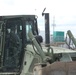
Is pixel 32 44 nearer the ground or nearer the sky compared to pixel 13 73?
nearer the sky

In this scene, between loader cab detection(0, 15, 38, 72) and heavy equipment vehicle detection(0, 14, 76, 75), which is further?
loader cab detection(0, 15, 38, 72)

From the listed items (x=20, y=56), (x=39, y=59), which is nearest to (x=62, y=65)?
(x=39, y=59)

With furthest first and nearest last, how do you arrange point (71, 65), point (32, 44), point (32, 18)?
1. point (32, 18)
2. point (32, 44)
3. point (71, 65)

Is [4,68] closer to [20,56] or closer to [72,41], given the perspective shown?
[20,56]

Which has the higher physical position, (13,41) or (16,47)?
(13,41)

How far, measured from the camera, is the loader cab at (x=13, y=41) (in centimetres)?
867

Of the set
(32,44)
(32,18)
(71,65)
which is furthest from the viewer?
(32,18)

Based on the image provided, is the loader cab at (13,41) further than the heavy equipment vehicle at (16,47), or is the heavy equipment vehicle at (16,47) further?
the loader cab at (13,41)

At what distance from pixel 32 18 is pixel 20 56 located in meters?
1.14

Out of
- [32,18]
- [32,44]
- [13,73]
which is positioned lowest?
[13,73]

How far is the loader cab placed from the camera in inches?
341

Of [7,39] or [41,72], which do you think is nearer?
[41,72]

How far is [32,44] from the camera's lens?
8.29 meters

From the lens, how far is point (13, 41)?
8.67 m
